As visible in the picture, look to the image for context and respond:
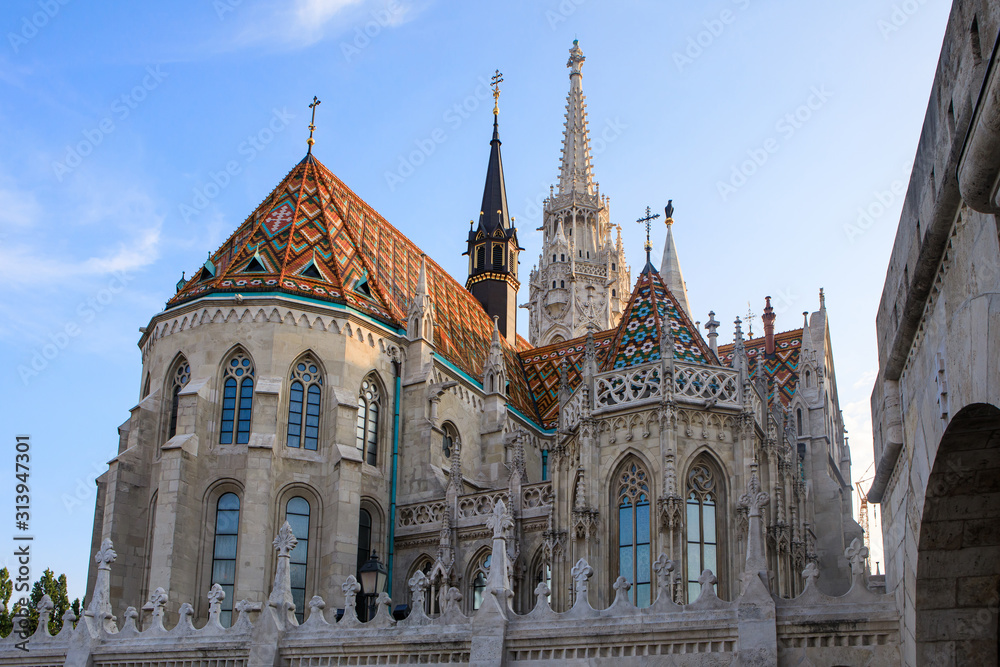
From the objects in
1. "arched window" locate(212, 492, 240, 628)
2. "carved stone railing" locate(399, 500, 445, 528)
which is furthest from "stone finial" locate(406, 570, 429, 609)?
"carved stone railing" locate(399, 500, 445, 528)

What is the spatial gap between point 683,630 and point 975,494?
5074mm

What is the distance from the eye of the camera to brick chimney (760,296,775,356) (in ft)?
114

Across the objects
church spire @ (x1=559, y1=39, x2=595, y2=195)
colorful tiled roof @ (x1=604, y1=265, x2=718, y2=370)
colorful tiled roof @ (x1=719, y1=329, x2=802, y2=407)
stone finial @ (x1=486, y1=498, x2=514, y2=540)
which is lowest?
stone finial @ (x1=486, y1=498, x2=514, y2=540)

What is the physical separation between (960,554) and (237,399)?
19125mm

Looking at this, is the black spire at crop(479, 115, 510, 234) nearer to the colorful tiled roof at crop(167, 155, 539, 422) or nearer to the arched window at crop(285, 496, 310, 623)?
the colorful tiled roof at crop(167, 155, 539, 422)

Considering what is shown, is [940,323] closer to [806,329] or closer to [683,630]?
[683,630]

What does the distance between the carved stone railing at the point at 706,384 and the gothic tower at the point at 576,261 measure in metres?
30.0

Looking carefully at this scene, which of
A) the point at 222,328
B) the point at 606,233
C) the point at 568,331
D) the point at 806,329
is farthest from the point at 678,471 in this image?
the point at 606,233

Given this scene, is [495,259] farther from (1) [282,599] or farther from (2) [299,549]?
(1) [282,599]

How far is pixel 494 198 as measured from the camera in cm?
4644

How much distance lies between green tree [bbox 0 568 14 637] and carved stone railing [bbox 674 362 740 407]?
67.8 ft

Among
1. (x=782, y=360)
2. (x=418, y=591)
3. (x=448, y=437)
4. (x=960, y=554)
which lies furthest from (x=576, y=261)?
(x=960, y=554)

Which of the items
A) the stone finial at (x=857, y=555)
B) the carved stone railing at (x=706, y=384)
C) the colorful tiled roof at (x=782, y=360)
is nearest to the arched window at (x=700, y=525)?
the carved stone railing at (x=706, y=384)

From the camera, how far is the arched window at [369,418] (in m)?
26.2
